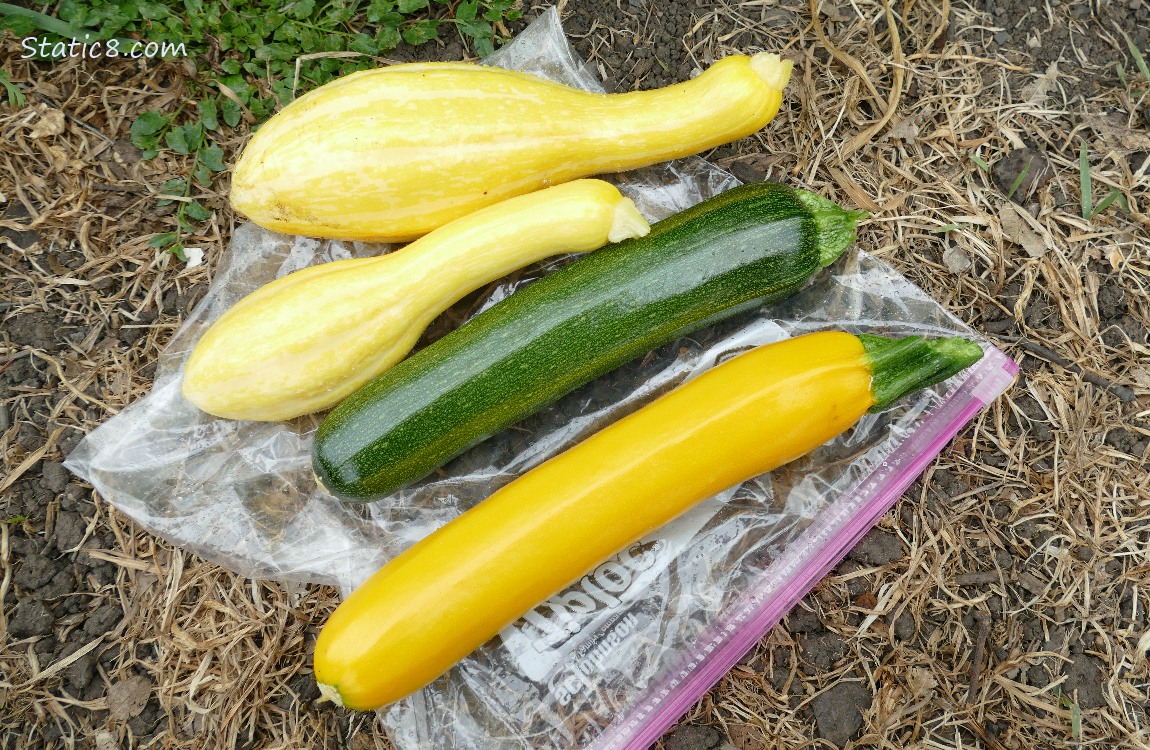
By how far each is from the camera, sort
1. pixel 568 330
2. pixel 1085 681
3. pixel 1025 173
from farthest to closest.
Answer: pixel 1025 173
pixel 1085 681
pixel 568 330

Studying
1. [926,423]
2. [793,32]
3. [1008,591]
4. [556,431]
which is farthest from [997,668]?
[793,32]

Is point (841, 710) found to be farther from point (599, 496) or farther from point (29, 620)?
point (29, 620)

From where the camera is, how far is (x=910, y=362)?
Answer: 1.75m

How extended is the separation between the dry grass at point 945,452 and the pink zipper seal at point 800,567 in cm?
10

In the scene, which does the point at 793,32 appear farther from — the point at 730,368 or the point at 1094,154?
the point at 730,368

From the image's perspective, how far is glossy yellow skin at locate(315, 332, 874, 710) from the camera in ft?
5.28

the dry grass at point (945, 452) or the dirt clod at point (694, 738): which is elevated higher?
the dry grass at point (945, 452)

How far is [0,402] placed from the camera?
6.67 feet

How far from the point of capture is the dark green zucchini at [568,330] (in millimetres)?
1732

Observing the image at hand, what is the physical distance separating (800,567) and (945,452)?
0.54m

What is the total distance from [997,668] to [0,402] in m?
2.75

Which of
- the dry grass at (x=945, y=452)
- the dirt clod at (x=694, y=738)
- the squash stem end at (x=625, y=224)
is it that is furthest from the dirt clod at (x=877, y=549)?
the squash stem end at (x=625, y=224)

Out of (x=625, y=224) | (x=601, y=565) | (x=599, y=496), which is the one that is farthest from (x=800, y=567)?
(x=625, y=224)

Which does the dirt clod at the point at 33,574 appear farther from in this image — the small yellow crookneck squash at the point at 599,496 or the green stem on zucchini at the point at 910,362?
the green stem on zucchini at the point at 910,362
